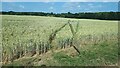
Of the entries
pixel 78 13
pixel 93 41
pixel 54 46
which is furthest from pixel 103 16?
pixel 54 46

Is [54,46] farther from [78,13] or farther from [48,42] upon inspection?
[78,13]

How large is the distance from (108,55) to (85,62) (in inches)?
86.0

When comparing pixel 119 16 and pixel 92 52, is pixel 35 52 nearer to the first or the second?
pixel 92 52

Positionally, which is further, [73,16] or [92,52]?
[73,16]

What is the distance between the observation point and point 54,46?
54.9 ft

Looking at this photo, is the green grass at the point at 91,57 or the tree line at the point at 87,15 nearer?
the green grass at the point at 91,57

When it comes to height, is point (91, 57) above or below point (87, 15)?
above

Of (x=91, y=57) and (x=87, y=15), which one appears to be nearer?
(x=91, y=57)

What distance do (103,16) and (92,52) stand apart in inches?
1404

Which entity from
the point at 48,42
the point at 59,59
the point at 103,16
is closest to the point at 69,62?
the point at 59,59

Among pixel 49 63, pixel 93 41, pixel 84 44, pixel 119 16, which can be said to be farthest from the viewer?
pixel 119 16

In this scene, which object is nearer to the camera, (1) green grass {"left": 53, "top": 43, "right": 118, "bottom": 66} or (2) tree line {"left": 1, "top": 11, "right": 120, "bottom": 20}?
(1) green grass {"left": 53, "top": 43, "right": 118, "bottom": 66}

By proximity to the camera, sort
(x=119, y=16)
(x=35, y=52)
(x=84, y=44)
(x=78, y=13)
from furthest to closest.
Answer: (x=78, y=13), (x=119, y=16), (x=84, y=44), (x=35, y=52)

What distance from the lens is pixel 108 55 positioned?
1566 cm
